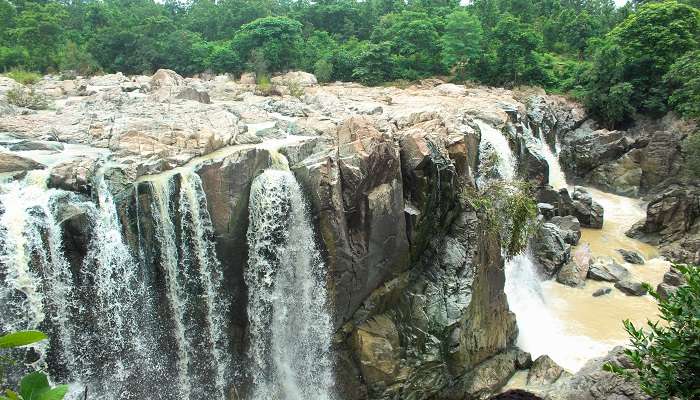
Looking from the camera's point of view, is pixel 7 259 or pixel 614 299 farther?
pixel 614 299

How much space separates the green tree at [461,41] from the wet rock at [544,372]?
2618cm

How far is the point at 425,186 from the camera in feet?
42.9

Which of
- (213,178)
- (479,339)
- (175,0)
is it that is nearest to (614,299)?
(479,339)

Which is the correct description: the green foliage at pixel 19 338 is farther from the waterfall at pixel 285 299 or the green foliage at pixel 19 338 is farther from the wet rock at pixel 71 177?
the waterfall at pixel 285 299

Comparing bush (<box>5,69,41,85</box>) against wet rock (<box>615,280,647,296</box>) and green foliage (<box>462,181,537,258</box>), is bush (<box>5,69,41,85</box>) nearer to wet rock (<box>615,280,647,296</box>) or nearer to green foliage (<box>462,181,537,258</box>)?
green foliage (<box>462,181,537,258</box>)

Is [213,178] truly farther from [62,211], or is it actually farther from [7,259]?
[7,259]

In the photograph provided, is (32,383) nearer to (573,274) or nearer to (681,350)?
(681,350)

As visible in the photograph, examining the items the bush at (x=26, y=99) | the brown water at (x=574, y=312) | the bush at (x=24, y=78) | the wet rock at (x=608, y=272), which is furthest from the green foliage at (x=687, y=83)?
the bush at (x=24, y=78)

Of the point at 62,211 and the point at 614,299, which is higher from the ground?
the point at 62,211

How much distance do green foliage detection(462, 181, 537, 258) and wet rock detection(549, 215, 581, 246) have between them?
568 cm

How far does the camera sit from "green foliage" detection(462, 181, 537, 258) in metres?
14.0

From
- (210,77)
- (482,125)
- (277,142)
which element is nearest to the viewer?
(277,142)

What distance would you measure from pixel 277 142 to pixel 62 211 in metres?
5.81

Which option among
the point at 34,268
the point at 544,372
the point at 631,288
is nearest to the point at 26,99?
the point at 34,268
